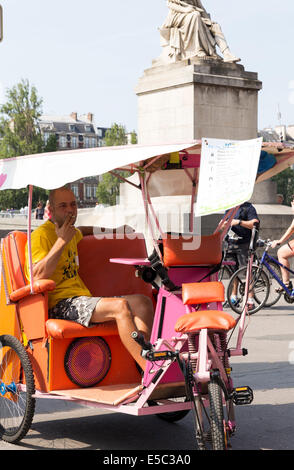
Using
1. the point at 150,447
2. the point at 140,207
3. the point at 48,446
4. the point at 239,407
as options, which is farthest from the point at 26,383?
the point at 140,207

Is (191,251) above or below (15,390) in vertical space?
above

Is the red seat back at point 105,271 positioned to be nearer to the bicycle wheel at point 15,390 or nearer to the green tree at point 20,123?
the bicycle wheel at point 15,390

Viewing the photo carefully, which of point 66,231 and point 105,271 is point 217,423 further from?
point 105,271

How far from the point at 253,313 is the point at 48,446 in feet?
23.0

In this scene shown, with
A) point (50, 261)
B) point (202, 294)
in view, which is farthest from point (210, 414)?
point (50, 261)

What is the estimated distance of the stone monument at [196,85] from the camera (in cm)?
1884

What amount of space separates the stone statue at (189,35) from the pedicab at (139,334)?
13655mm

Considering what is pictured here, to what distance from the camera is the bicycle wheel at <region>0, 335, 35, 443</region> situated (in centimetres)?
530

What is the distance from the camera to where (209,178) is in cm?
437

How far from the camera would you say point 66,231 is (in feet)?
18.1

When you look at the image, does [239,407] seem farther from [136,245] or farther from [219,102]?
[219,102]

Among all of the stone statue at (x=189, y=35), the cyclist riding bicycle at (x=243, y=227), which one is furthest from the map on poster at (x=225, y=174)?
the stone statue at (x=189, y=35)

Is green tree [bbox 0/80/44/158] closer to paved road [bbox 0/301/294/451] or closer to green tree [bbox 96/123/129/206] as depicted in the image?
green tree [bbox 96/123/129/206]

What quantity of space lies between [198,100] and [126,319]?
46.1ft
